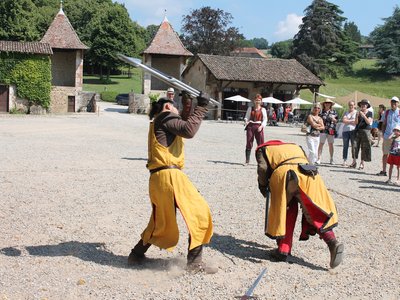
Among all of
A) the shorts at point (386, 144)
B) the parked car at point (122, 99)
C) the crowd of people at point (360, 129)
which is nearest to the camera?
the crowd of people at point (360, 129)

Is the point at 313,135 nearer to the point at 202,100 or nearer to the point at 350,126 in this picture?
the point at 350,126

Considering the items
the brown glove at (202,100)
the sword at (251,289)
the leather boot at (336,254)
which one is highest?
the brown glove at (202,100)

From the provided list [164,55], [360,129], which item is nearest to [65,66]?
[164,55]

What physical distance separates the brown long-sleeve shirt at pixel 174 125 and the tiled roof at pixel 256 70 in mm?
36519

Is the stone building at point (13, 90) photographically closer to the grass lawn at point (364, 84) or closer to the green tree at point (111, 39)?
the grass lawn at point (364, 84)

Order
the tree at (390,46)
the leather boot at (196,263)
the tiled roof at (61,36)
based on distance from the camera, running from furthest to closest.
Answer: the tree at (390,46), the tiled roof at (61,36), the leather boot at (196,263)

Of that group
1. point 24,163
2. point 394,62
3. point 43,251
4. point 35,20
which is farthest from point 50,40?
point 394,62

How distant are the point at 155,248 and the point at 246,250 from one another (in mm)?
1023

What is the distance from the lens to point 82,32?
8319cm

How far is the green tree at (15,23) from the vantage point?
62781mm

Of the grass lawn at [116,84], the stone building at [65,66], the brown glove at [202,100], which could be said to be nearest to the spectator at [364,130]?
the brown glove at [202,100]

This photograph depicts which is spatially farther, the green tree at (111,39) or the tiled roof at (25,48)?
the green tree at (111,39)

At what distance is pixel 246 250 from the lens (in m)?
5.97

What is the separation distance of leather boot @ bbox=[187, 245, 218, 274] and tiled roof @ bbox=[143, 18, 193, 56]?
42852 mm
